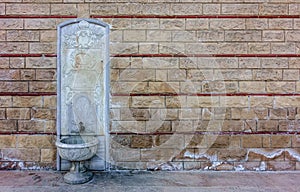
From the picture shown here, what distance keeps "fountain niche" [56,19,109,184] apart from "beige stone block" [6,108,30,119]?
1.44 ft

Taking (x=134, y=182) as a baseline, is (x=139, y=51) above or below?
above

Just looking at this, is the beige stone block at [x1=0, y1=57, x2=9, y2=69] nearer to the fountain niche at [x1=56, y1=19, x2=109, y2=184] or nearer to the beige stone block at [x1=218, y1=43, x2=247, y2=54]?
the fountain niche at [x1=56, y1=19, x2=109, y2=184]

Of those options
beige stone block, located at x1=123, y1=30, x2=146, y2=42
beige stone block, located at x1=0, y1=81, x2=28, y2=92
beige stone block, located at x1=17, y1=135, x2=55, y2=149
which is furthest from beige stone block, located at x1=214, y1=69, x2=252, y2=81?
beige stone block, located at x1=0, y1=81, x2=28, y2=92

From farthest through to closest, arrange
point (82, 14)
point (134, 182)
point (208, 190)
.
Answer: point (82, 14) < point (134, 182) < point (208, 190)

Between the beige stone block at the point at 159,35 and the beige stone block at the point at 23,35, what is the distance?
4.94ft

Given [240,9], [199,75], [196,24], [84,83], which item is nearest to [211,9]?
[196,24]

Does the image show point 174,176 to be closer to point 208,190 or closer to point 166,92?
point 208,190

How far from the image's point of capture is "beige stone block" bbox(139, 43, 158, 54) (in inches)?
130

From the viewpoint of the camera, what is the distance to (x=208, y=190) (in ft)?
9.15

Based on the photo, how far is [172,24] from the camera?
3.29 meters

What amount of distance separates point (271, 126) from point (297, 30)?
1.34 metres

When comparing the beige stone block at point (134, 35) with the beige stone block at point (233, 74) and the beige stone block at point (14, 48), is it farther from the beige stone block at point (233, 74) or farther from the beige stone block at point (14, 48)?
the beige stone block at point (14, 48)

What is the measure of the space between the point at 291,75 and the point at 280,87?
21cm

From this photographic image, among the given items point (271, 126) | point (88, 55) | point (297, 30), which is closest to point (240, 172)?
point (271, 126)
